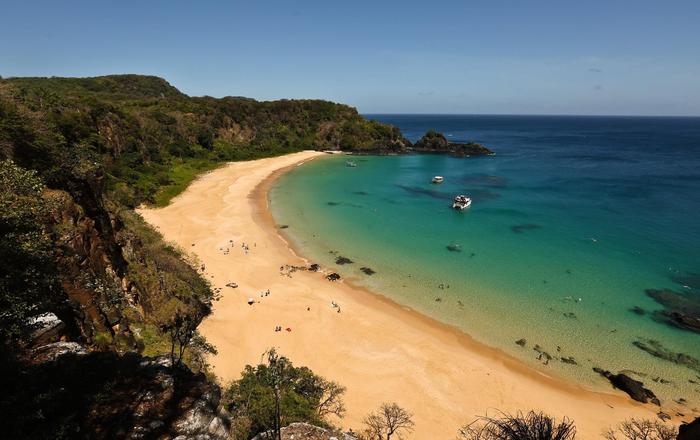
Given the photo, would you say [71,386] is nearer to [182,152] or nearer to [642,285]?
[642,285]

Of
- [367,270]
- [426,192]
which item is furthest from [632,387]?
[426,192]

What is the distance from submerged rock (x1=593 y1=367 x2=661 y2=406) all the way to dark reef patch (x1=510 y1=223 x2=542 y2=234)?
27.5m

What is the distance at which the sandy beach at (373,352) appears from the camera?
2108 centimetres

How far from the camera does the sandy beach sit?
21078 millimetres

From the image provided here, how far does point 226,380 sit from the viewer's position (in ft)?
67.9

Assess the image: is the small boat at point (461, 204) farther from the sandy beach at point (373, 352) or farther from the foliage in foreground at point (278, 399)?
the foliage in foreground at point (278, 399)

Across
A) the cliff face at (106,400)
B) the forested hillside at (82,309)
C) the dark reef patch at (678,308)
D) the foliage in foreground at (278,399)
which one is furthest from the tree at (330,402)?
the dark reef patch at (678,308)

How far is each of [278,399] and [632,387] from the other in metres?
24.5

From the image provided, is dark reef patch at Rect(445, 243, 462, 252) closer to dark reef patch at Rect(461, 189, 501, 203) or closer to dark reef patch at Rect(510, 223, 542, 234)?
dark reef patch at Rect(510, 223, 542, 234)

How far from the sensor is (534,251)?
42.8 meters

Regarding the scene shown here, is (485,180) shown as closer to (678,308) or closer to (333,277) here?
(678,308)

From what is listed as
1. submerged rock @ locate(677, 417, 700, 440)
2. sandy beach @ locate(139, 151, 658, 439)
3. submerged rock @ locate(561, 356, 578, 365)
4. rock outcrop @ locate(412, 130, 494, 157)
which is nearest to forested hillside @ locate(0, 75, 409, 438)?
sandy beach @ locate(139, 151, 658, 439)

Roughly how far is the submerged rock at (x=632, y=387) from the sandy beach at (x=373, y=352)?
553 millimetres

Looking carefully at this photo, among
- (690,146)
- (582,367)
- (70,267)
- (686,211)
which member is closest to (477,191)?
(686,211)
